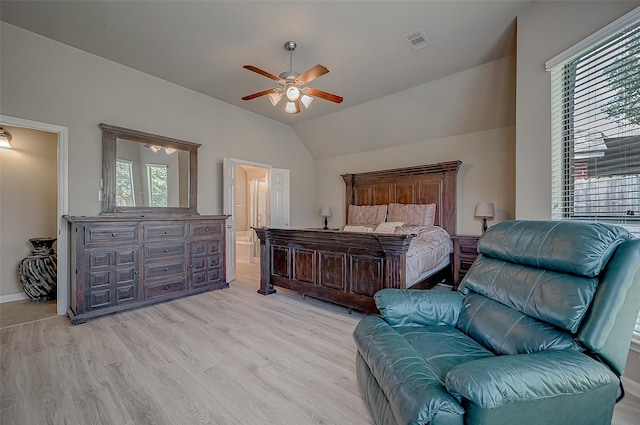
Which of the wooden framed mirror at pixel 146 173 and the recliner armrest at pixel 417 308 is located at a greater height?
the wooden framed mirror at pixel 146 173

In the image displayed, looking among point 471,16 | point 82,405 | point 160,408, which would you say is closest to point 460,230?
point 471,16

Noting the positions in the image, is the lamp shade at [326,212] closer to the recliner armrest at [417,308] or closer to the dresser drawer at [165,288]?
the dresser drawer at [165,288]

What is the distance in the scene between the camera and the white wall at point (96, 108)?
303 centimetres

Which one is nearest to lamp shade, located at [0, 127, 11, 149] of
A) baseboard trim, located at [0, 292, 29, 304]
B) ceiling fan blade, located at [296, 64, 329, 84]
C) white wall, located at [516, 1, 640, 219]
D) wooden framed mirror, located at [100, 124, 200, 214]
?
wooden framed mirror, located at [100, 124, 200, 214]

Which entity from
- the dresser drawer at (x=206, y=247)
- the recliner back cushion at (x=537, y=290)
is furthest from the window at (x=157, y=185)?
the recliner back cushion at (x=537, y=290)

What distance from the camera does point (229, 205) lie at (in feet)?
15.9

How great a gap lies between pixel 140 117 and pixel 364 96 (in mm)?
3476

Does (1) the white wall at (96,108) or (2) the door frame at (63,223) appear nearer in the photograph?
(1) the white wall at (96,108)

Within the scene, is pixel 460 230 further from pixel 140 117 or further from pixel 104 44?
pixel 104 44

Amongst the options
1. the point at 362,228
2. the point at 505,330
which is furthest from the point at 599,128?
the point at 362,228

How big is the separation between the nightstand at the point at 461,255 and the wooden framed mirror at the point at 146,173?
4.12 m

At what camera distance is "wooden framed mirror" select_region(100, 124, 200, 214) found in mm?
3574

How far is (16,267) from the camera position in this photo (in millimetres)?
3797

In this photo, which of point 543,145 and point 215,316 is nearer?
point 543,145
